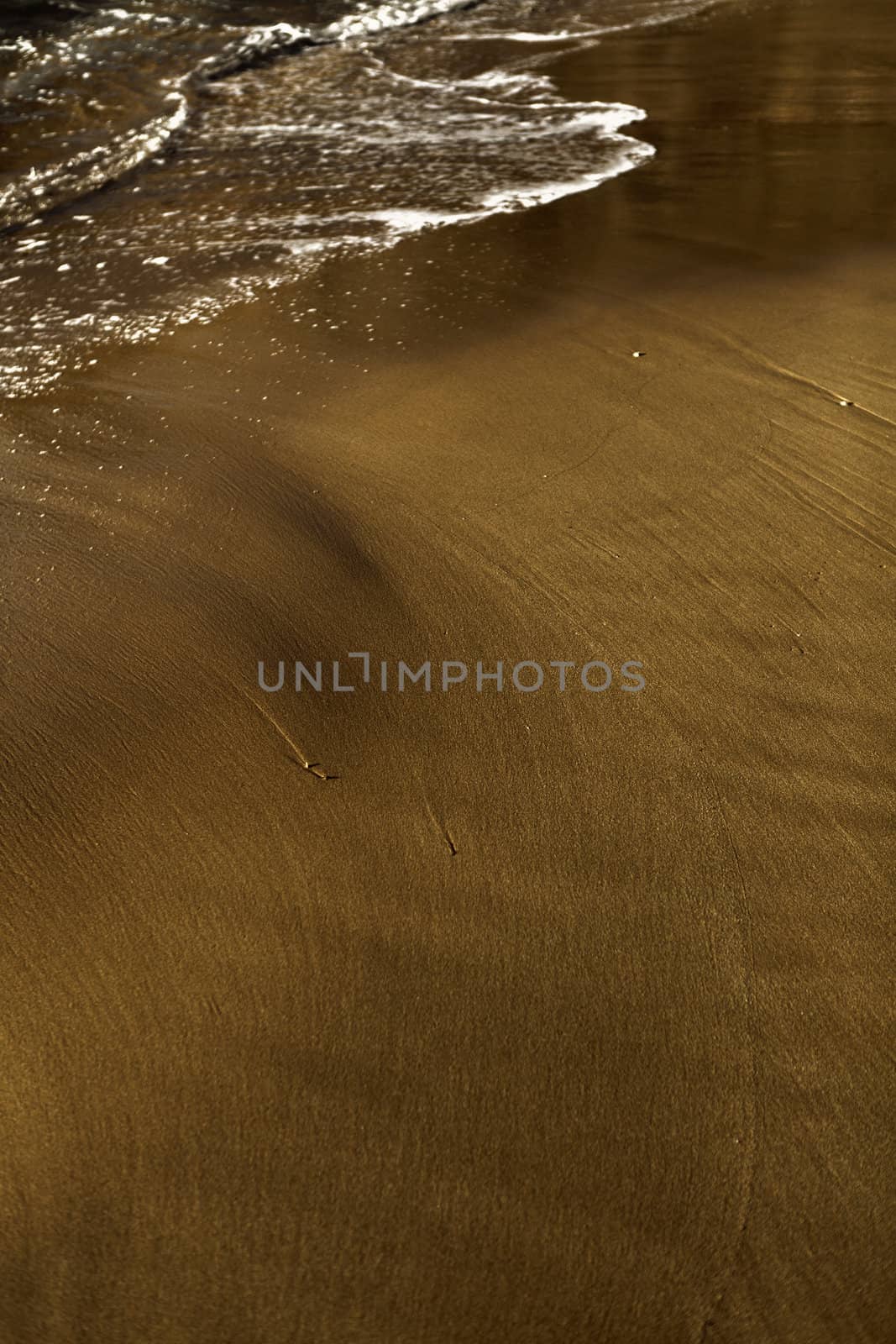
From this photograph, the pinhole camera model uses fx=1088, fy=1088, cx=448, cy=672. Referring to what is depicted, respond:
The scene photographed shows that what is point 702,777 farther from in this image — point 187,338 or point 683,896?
point 187,338

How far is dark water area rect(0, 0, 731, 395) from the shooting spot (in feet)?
14.3

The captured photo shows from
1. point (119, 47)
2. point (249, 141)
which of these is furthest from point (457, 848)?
point (119, 47)

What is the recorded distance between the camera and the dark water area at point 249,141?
14.3ft

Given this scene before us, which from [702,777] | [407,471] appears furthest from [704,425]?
[702,777]

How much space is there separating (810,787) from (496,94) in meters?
6.01

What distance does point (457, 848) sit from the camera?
2.04m

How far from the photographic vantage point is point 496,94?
6.77m

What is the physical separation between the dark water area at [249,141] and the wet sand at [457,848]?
3.12ft

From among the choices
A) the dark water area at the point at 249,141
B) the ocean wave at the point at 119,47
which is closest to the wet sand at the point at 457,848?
the dark water area at the point at 249,141

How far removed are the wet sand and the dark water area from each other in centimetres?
95

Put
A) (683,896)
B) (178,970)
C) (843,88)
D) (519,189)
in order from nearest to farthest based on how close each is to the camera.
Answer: (178,970) → (683,896) → (519,189) → (843,88)

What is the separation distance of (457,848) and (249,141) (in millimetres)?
5405

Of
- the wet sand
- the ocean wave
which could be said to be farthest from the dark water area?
the wet sand

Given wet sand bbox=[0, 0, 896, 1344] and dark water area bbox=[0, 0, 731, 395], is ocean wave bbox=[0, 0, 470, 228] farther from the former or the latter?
wet sand bbox=[0, 0, 896, 1344]
